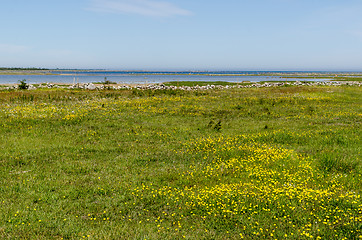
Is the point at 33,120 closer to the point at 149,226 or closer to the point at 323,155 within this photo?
the point at 149,226

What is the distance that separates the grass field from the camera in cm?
712

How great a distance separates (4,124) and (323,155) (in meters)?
20.6

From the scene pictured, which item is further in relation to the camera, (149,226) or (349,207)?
(349,207)

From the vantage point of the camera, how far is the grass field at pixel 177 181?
7.12 meters

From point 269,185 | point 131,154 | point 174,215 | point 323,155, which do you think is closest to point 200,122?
point 131,154

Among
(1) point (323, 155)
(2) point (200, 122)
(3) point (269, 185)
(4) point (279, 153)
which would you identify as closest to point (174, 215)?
(3) point (269, 185)

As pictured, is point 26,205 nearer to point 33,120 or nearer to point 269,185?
point 269,185

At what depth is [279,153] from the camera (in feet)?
42.3

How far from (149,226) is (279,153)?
27.2 ft

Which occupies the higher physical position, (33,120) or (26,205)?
(33,120)

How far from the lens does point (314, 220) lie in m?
7.36

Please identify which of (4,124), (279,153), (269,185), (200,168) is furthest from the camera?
(4,124)

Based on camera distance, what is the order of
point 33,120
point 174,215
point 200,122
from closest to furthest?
point 174,215, point 33,120, point 200,122

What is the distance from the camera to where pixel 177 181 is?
10172 mm
